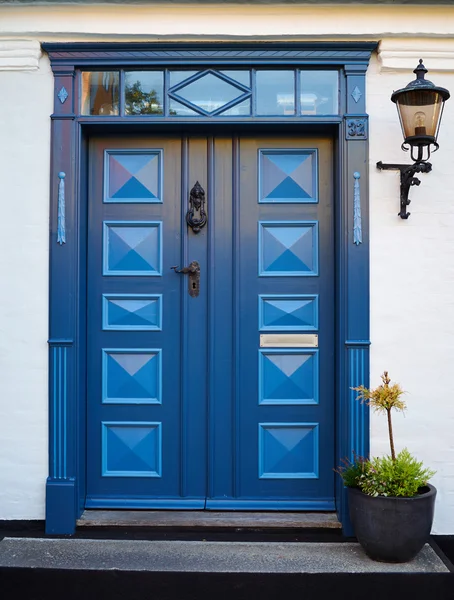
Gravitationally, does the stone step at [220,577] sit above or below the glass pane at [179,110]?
below

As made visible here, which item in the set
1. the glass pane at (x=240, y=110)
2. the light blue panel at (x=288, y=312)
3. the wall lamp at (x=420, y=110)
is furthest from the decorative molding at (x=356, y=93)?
the light blue panel at (x=288, y=312)

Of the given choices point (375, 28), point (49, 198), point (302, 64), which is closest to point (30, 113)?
point (49, 198)

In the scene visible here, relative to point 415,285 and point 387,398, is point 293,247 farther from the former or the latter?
point 387,398

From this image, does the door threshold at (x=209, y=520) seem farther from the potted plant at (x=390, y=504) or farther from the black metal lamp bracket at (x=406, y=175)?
the black metal lamp bracket at (x=406, y=175)

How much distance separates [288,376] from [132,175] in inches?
69.9

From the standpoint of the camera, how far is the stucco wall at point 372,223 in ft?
13.6

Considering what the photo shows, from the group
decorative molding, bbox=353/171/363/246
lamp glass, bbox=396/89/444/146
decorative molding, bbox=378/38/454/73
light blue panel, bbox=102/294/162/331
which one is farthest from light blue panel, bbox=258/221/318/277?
decorative molding, bbox=378/38/454/73

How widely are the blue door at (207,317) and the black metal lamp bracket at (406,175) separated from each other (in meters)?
0.44

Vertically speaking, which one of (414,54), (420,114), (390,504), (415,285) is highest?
(414,54)

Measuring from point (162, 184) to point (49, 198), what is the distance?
30.3 inches

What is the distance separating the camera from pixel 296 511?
14.3 ft

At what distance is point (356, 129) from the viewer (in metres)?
4.18

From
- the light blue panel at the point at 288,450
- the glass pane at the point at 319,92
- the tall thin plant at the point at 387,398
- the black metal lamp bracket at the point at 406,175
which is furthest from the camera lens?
the light blue panel at the point at 288,450

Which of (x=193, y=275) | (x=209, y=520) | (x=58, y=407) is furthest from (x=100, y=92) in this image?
(x=209, y=520)
